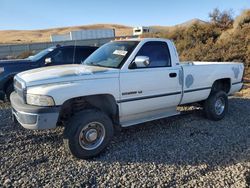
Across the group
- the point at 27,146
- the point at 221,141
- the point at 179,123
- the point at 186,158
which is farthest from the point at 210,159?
the point at 27,146

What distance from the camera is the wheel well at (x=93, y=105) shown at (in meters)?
4.73

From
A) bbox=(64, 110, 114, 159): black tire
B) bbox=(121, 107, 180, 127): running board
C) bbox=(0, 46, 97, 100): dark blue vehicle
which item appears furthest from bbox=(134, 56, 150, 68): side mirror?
bbox=(0, 46, 97, 100): dark blue vehicle

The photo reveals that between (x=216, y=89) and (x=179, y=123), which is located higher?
(x=216, y=89)

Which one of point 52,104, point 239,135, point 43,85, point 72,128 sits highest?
point 43,85

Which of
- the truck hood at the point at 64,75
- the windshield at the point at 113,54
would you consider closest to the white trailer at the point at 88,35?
the windshield at the point at 113,54

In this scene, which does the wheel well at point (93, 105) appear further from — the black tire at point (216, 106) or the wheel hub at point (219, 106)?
the wheel hub at point (219, 106)

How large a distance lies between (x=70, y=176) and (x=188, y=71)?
323 cm

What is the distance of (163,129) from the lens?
19.9 ft

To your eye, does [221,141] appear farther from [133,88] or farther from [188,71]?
[133,88]

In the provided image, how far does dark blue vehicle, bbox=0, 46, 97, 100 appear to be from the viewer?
8.33m

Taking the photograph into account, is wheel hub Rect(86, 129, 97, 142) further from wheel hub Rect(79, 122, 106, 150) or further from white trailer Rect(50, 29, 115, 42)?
white trailer Rect(50, 29, 115, 42)

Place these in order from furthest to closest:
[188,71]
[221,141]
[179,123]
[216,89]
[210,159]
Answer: [216,89] → [179,123] → [188,71] → [221,141] → [210,159]

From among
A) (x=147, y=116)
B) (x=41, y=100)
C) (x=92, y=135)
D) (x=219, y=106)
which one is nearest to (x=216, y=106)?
(x=219, y=106)

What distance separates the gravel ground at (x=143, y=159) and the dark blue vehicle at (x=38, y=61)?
2.22 metres
